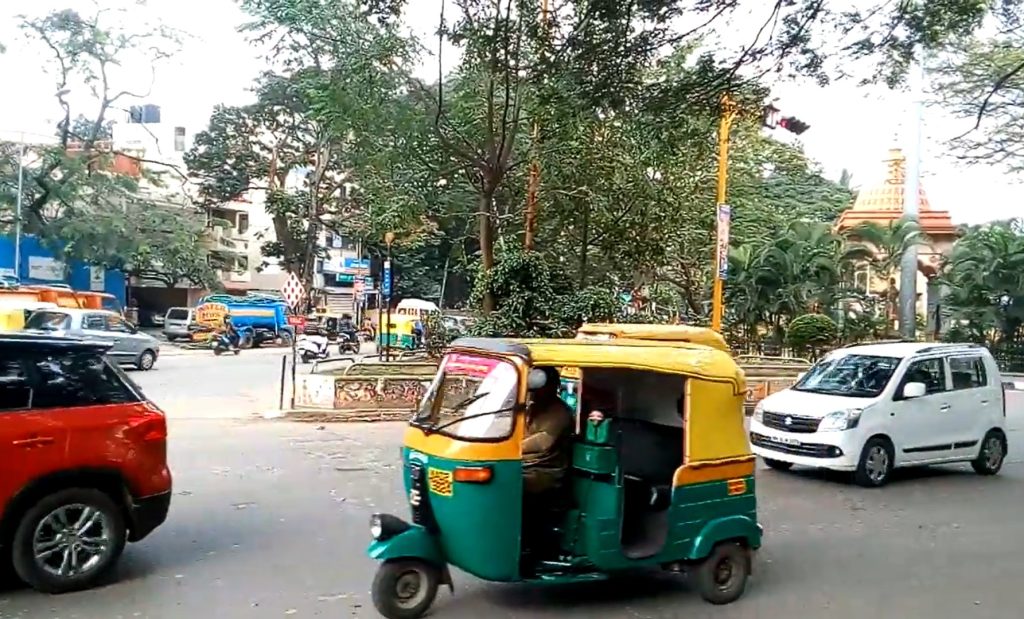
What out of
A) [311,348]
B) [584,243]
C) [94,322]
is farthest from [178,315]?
[584,243]

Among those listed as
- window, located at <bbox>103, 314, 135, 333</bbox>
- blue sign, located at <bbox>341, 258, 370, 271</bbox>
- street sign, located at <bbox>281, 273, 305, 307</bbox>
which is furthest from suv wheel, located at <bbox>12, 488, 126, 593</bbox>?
blue sign, located at <bbox>341, 258, 370, 271</bbox>

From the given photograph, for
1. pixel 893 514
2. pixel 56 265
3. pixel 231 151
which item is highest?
pixel 231 151

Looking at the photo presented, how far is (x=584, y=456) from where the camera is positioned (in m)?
5.98

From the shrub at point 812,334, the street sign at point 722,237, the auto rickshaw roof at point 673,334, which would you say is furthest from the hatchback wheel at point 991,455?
the shrub at point 812,334

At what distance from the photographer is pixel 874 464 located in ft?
35.4

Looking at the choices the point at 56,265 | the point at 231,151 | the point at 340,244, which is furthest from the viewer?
the point at 340,244

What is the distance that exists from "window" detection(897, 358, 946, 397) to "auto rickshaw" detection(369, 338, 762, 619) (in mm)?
5720

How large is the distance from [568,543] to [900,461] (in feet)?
21.6

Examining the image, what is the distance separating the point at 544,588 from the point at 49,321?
782 inches

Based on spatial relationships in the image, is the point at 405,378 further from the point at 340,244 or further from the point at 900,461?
the point at 340,244

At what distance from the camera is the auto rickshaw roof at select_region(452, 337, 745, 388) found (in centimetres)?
582

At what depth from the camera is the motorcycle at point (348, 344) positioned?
34.0 m

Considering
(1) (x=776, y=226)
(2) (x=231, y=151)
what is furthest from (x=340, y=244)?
(1) (x=776, y=226)

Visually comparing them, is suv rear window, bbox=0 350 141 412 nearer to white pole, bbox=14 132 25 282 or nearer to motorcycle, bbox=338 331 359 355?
motorcycle, bbox=338 331 359 355
